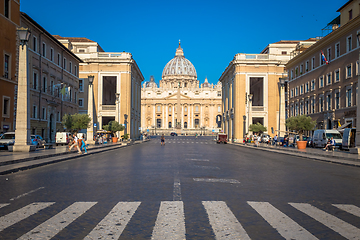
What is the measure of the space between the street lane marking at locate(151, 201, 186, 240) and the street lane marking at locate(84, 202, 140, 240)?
1.75 ft

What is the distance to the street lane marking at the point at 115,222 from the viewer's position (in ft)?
17.3

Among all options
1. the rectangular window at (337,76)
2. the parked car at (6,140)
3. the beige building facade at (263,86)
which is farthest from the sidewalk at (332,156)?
the beige building facade at (263,86)

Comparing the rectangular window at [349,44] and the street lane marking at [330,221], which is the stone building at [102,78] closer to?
the rectangular window at [349,44]

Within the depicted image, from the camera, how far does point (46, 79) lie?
42906 millimetres

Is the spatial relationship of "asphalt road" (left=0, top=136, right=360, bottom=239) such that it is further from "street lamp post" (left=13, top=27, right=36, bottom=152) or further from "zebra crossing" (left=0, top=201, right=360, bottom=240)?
"street lamp post" (left=13, top=27, right=36, bottom=152)

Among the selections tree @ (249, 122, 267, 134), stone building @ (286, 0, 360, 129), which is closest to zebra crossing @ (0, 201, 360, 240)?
stone building @ (286, 0, 360, 129)

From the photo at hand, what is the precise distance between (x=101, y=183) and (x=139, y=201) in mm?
3136

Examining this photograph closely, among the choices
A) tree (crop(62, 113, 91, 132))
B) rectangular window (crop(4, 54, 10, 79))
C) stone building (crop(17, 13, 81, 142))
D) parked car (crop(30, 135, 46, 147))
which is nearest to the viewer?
parked car (crop(30, 135, 46, 147))

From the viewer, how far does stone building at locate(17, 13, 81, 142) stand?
3900cm

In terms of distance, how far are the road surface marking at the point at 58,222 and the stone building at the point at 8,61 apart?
27.7 m

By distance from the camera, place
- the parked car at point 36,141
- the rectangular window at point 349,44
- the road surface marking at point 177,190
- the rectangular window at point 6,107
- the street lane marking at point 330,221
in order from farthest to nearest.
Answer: the rectangular window at point 349,44
the rectangular window at point 6,107
the parked car at point 36,141
the road surface marking at point 177,190
the street lane marking at point 330,221

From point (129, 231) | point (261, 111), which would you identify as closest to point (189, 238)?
point (129, 231)

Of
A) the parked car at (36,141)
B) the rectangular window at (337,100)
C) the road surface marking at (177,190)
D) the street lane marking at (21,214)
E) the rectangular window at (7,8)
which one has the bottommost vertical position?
the road surface marking at (177,190)

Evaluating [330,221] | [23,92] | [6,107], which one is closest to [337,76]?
[23,92]
